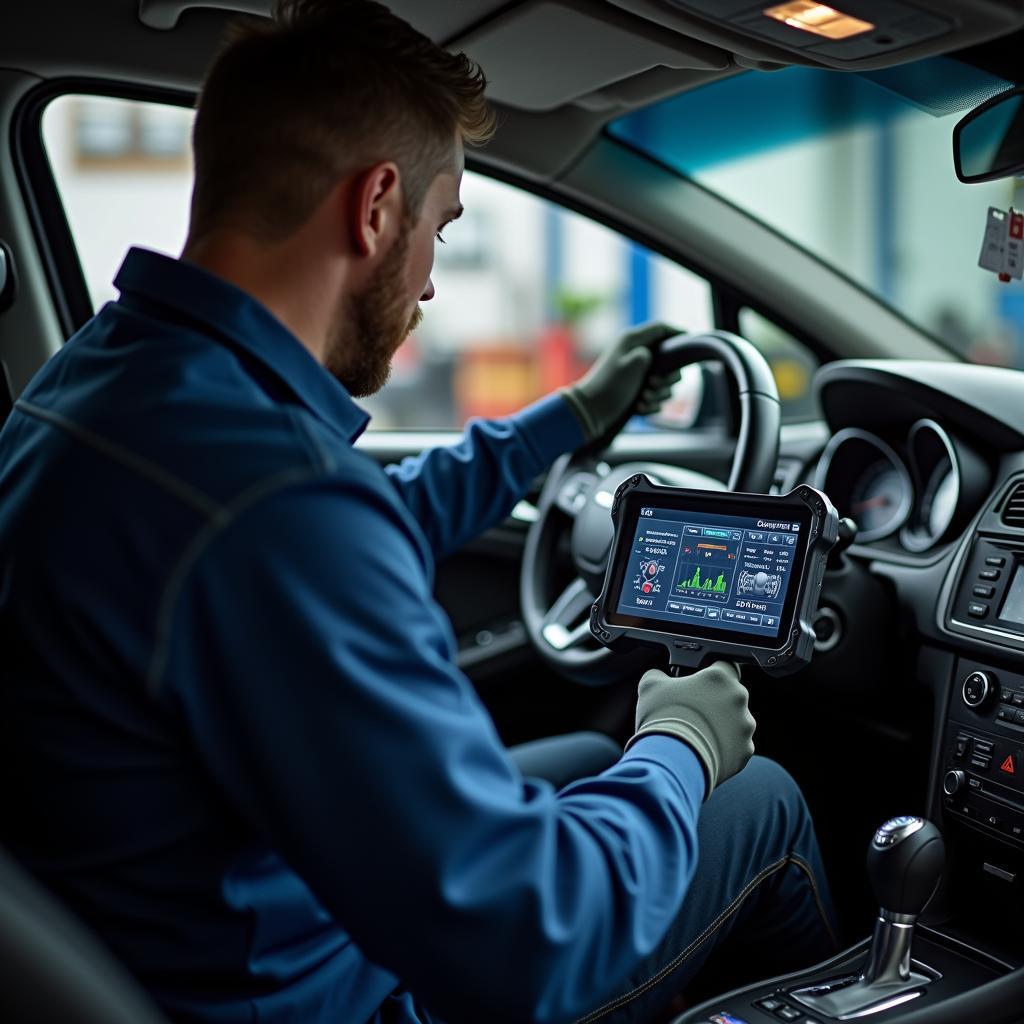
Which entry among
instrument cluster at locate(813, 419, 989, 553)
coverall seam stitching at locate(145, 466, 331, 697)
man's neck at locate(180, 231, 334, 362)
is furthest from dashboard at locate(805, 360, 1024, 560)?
coverall seam stitching at locate(145, 466, 331, 697)

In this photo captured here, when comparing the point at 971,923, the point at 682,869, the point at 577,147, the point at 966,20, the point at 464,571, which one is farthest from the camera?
the point at 464,571

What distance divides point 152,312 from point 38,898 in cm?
48

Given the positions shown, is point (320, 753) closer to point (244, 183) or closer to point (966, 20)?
point (244, 183)

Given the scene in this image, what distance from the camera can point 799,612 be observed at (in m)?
1.27

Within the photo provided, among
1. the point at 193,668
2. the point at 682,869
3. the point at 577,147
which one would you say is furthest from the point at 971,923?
the point at 577,147

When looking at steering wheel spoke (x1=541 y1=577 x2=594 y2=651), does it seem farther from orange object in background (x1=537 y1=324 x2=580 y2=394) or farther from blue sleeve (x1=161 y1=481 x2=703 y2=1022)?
orange object in background (x1=537 y1=324 x2=580 y2=394)

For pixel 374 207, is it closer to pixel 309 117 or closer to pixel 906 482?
pixel 309 117

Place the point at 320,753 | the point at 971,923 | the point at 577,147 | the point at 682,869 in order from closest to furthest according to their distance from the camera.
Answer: the point at 320,753 < the point at 682,869 < the point at 971,923 < the point at 577,147

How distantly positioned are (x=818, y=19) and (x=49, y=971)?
1127mm

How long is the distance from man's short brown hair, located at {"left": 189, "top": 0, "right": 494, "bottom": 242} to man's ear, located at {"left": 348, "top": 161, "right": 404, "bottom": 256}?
1cm

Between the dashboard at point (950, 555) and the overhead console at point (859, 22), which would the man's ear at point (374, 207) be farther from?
the dashboard at point (950, 555)

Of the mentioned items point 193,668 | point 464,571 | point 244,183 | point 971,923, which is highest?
point 244,183

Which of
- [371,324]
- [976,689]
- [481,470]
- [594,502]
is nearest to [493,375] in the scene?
[594,502]

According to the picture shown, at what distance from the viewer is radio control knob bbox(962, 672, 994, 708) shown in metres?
1.56
